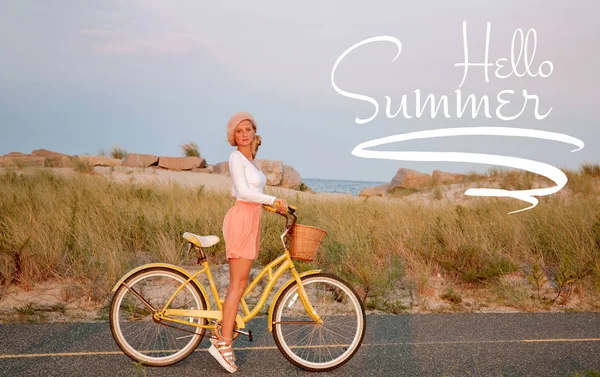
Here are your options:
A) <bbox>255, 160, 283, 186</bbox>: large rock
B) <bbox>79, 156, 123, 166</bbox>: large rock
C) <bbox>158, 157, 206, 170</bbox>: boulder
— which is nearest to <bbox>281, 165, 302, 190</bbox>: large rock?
<bbox>255, 160, 283, 186</bbox>: large rock

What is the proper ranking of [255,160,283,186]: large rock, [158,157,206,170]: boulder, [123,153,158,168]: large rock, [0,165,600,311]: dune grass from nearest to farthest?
[0,165,600,311]: dune grass < [255,160,283,186]: large rock < [123,153,158,168]: large rock < [158,157,206,170]: boulder

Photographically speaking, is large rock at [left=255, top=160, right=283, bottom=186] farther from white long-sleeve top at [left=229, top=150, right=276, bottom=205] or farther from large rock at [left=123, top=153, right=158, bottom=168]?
white long-sleeve top at [left=229, top=150, right=276, bottom=205]

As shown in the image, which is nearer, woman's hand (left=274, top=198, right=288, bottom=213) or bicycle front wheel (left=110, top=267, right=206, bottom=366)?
woman's hand (left=274, top=198, right=288, bottom=213)

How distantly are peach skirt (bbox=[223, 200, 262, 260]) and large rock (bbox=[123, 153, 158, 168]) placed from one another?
991 inches

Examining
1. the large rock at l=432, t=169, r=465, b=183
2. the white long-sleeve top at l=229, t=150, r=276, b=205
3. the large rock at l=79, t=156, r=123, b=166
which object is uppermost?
the white long-sleeve top at l=229, t=150, r=276, b=205

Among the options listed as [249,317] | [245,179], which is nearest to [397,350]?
[249,317]

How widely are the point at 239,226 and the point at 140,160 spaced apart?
26081mm

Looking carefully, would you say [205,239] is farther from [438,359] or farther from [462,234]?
[462,234]

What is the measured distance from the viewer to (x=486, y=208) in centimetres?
1354

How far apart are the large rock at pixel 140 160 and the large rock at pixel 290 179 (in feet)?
22.6

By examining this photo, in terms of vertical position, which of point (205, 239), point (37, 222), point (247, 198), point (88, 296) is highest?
point (247, 198)

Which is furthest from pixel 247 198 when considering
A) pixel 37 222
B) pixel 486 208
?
pixel 486 208

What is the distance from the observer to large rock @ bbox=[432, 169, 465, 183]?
27.4 meters

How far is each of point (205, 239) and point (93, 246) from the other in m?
4.82
